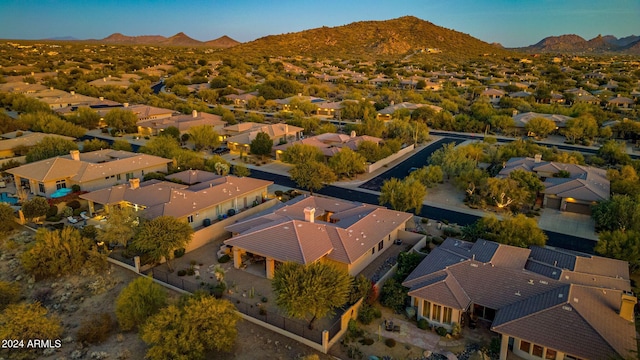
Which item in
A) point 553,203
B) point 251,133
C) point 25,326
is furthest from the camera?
point 251,133

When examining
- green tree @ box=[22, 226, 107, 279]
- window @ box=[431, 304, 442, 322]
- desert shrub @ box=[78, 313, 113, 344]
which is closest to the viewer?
desert shrub @ box=[78, 313, 113, 344]

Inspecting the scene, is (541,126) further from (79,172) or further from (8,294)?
(8,294)

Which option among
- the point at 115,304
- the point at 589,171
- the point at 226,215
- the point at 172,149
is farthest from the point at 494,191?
the point at 172,149

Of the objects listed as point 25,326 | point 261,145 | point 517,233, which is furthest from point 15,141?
point 517,233

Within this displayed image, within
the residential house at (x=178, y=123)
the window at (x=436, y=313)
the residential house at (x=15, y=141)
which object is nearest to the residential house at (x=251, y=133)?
the residential house at (x=178, y=123)

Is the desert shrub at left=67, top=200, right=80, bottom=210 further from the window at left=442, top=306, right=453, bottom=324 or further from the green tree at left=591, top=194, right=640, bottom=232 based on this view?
the green tree at left=591, top=194, right=640, bottom=232

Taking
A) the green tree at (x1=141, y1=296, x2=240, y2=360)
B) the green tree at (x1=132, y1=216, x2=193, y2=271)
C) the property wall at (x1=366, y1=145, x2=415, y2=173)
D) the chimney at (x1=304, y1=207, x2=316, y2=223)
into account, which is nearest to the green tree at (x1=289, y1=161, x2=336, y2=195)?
the property wall at (x1=366, y1=145, x2=415, y2=173)
